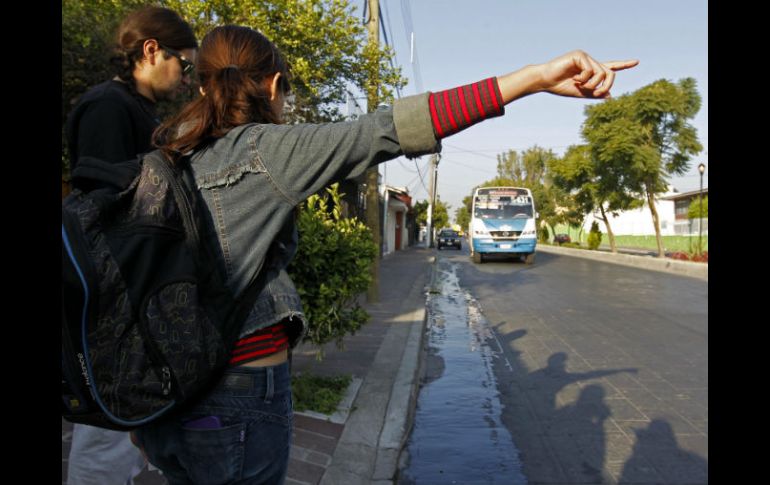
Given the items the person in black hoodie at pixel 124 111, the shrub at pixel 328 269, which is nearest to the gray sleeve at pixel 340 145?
the person in black hoodie at pixel 124 111

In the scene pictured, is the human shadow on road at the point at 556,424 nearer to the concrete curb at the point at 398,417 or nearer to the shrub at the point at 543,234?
the concrete curb at the point at 398,417

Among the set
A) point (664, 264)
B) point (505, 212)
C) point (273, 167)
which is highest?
point (505, 212)

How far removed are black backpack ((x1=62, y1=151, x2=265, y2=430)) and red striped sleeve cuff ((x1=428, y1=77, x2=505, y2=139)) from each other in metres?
0.57

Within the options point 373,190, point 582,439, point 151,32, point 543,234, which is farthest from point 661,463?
point 543,234

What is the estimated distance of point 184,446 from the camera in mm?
1377

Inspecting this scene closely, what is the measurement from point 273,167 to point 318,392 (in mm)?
3486

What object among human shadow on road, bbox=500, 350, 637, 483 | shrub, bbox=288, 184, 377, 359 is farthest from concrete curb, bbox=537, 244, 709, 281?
shrub, bbox=288, 184, 377, 359

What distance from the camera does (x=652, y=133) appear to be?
1004 inches

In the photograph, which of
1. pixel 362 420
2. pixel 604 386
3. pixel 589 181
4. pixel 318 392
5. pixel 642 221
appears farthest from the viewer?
pixel 642 221

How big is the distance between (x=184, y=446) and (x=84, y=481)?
788 millimetres

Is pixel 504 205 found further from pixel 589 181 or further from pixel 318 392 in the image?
pixel 318 392

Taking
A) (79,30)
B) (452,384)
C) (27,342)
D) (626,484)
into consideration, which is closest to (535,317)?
(452,384)

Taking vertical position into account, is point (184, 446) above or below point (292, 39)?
below
